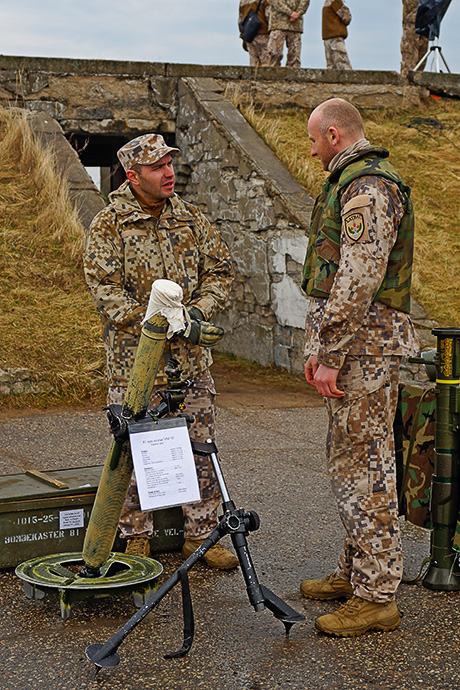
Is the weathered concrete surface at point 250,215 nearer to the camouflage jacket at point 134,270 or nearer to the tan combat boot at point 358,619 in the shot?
the camouflage jacket at point 134,270

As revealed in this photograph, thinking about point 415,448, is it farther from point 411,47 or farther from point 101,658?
point 411,47

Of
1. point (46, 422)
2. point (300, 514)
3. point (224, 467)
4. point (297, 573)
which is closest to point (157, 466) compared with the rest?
point (297, 573)

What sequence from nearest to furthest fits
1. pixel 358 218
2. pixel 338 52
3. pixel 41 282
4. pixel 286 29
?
pixel 358 218 < pixel 41 282 < pixel 286 29 < pixel 338 52

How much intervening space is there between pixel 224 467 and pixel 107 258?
2.31m

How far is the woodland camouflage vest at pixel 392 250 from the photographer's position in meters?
3.43

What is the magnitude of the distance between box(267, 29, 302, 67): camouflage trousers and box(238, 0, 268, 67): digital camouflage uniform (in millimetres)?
260

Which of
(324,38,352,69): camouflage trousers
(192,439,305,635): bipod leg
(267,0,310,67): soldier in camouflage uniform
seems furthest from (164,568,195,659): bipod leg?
(324,38,352,69): camouflage trousers

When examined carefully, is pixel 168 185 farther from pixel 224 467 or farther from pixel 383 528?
pixel 224 467

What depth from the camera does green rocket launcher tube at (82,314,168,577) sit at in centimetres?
331

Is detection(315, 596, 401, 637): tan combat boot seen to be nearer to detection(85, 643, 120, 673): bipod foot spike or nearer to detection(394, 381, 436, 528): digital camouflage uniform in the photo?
detection(394, 381, 436, 528): digital camouflage uniform

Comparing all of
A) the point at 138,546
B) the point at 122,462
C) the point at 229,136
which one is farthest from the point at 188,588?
the point at 229,136

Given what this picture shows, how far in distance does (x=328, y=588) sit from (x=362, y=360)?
1.06 metres

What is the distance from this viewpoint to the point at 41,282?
357 inches

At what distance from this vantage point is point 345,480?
349cm
